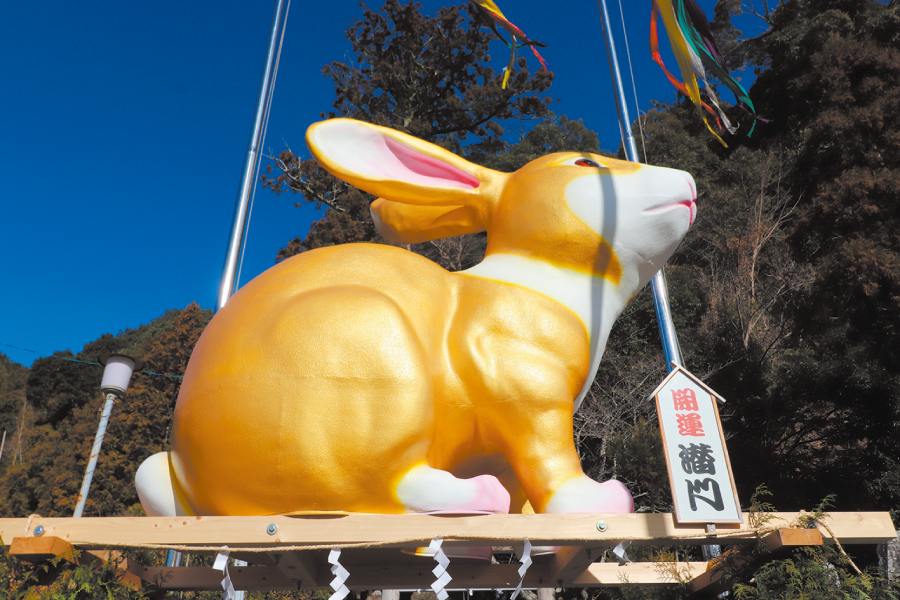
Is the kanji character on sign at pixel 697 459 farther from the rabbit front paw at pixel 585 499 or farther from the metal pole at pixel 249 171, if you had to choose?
the metal pole at pixel 249 171

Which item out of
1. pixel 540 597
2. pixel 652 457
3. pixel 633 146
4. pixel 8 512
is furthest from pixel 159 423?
pixel 633 146

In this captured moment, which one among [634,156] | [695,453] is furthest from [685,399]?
[634,156]

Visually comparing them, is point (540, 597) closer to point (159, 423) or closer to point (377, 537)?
point (377, 537)

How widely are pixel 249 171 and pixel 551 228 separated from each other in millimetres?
5518

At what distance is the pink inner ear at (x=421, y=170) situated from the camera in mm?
3553

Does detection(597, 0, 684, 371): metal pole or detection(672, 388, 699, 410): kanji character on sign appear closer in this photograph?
detection(672, 388, 699, 410): kanji character on sign

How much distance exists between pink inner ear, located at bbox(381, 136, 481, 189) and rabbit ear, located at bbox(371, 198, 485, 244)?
0.16 metres

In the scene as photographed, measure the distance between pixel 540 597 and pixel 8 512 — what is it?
20010 mm

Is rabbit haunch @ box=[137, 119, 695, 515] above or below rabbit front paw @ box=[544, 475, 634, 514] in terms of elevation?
above

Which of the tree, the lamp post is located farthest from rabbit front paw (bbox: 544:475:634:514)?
the tree

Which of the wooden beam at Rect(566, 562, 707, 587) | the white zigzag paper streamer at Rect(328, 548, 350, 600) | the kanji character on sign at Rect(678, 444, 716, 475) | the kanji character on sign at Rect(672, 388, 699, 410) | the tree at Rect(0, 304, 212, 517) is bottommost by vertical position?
the white zigzag paper streamer at Rect(328, 548, 350, 600)

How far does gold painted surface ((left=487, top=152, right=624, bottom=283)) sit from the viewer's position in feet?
10.8

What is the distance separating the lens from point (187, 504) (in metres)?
2.92

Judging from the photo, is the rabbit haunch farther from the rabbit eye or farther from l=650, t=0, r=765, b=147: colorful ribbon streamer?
l=650, t=0, r=765, b=147: colorful ribbon streamer
